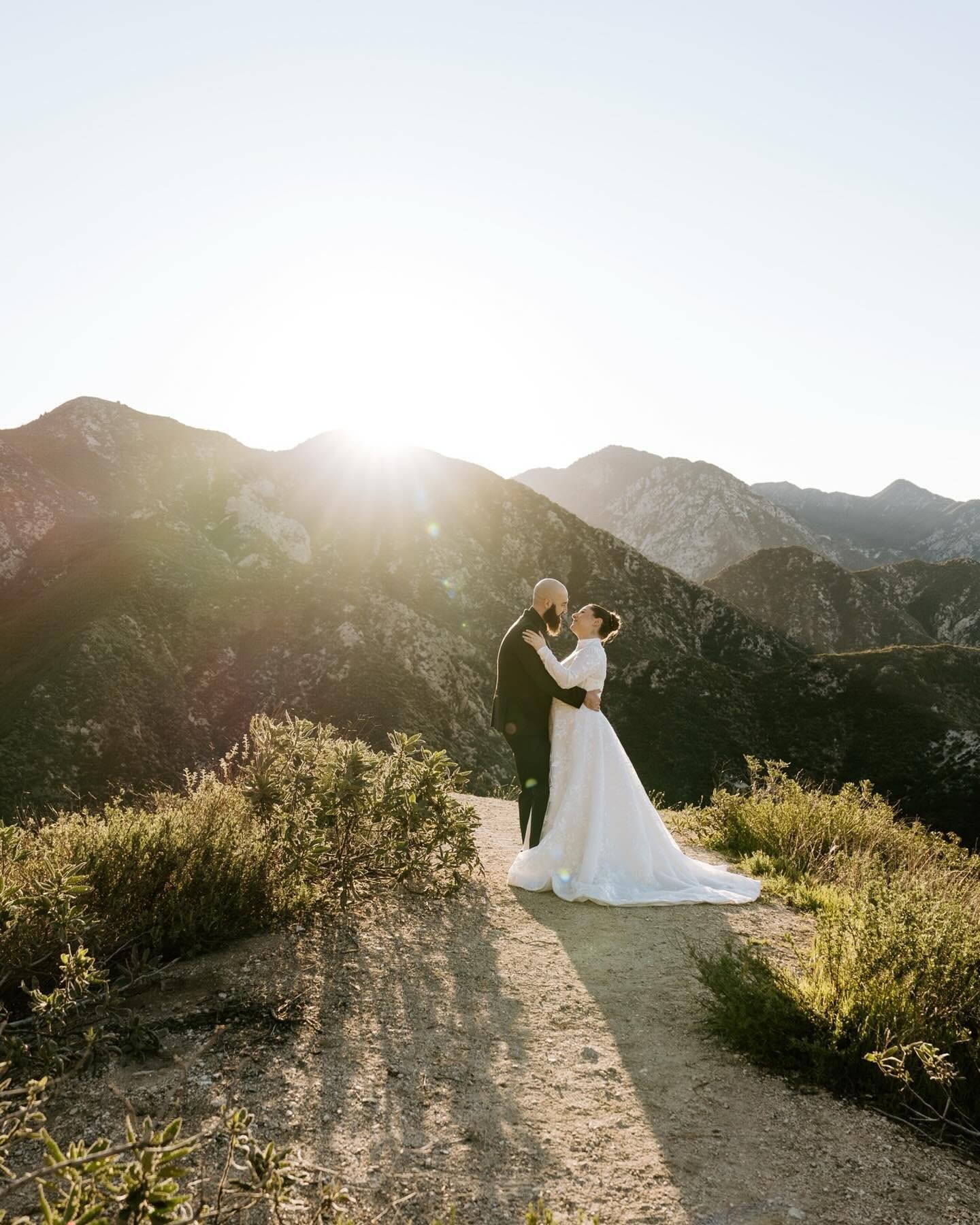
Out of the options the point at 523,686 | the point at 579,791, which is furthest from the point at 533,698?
the point at 579,791

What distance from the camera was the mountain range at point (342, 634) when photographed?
4209 cm

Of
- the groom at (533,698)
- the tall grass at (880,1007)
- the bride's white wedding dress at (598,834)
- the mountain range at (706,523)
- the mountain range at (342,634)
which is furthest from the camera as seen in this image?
the mountain range at (706,523)

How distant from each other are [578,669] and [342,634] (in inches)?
1806

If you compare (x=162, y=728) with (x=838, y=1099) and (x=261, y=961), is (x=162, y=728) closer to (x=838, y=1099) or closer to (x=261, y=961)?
(x=261, y=961)

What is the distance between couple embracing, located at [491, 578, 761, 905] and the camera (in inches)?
303

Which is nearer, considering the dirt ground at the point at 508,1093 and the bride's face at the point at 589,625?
the dirt ground at the point at 508,1093

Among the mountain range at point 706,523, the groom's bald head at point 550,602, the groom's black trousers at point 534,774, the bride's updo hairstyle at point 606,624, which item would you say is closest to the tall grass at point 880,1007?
the groom's black trousers at point 534,774

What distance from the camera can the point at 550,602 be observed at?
839 centimetres

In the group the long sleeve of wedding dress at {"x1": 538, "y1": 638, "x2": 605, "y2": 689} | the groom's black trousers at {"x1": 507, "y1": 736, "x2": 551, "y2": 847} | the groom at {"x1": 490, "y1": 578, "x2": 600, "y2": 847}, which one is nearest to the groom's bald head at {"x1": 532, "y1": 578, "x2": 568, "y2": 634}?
the groom at {"x1": 490, "y1": 578, "x2": 600, "y2": 847}

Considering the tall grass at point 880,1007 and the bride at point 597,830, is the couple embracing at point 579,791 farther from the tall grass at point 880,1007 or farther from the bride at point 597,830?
the tall grass at point 880,1007

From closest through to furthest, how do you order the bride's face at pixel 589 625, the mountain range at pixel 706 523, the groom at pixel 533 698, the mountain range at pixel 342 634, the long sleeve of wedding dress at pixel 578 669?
the long sleeve of wedding dress at pixel 578 669
the groom at pixel 533 698
the bride's face at pixel 589 625
the mountain range at pixel 342 634
the mountain range at pixel 706 523

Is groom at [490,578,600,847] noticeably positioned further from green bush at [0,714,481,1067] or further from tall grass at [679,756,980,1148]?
tall grass at [679,756,980,1148]

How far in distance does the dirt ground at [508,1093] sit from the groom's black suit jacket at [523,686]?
284 cm

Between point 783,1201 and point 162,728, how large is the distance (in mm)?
42889
